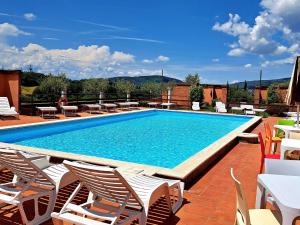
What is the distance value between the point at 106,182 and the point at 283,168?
72.3 inches

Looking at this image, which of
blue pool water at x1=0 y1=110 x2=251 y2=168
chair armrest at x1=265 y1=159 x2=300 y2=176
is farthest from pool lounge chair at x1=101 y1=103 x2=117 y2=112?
chair armrest at x1=265 y1=159 x2=300 y2=176

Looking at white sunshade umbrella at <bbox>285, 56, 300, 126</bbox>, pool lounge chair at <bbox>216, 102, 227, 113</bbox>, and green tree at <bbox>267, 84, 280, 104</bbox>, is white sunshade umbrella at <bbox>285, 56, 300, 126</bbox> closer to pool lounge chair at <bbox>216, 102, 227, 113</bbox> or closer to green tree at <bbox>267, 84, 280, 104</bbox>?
pool lounge chair at <bbox>216, 102, 227, 113</bbox>

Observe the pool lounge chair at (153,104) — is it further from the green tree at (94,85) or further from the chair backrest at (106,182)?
the green tree at (94,85)

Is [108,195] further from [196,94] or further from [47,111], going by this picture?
[196,94]

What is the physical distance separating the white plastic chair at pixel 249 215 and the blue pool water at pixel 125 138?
4.38 meters

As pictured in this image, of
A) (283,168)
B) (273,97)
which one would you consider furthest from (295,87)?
(273,97)

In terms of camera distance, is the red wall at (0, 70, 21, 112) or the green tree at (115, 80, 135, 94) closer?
the red wall at (0, 70, 21, 112)

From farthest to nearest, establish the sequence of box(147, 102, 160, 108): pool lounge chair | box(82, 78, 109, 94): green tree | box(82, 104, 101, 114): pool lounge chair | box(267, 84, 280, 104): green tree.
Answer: box(82, 78, 109, 94): green tree
box(267, 84, 280, 104): green tree
box(147, 102, 160, 108): pool lounge chair
box(82, 104, 101, 114): pool lounge chair

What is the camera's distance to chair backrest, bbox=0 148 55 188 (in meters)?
3.23

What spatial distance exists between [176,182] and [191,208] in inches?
14.6

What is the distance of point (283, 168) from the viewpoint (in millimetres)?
3258

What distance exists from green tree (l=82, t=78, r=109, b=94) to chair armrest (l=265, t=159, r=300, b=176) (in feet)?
108

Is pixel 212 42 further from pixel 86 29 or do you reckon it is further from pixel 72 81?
pixel 72 81

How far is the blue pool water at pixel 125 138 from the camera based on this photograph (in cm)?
803
